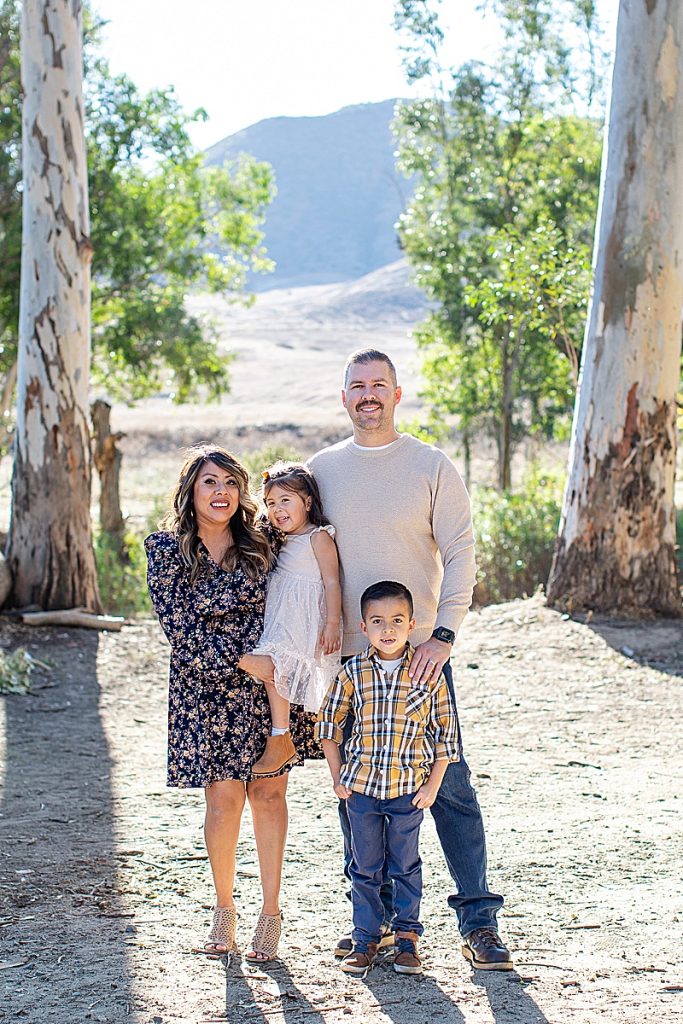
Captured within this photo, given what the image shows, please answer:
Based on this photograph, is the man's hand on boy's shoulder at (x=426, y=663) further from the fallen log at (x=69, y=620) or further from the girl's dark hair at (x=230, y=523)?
the fallen log at (x=69, y=620)

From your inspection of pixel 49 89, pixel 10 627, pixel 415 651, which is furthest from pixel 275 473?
pixel 49 89

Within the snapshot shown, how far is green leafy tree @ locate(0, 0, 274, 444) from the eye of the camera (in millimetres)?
16469

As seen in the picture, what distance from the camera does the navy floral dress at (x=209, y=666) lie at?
3.89 meters

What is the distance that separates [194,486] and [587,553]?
656 cm

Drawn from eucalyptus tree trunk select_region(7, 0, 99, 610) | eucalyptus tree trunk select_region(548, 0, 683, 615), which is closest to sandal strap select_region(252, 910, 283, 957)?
eucalyptus tree trunk select_region(548, 0, 683, 615)

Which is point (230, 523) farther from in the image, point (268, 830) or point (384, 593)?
point (268, 830)

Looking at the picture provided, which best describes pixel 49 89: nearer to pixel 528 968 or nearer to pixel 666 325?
pixel 666 325

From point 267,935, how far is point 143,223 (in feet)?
51.8

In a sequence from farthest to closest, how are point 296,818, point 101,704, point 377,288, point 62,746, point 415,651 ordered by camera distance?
1. point 377,288
2. point 101,704
3. point 62,746
4. point 296,818
5. point 415,651

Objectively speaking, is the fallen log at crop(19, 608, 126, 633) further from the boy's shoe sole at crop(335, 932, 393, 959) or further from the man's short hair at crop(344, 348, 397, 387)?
the man's short hair at crop(344, 348, 397, 387)

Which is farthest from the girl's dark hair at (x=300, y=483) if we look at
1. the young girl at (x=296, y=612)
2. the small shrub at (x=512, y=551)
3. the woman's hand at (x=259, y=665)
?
the small shrub at (x=512, y=551)

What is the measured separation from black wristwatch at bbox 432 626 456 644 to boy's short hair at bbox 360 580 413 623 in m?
0.11

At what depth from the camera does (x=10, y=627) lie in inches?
386

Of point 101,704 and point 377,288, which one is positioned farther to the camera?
point 377,288
